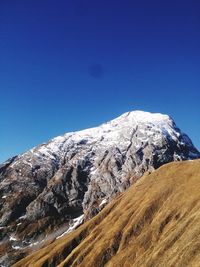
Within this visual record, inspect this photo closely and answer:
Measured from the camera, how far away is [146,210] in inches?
7672

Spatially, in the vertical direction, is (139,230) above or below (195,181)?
below

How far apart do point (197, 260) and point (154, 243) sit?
1947 inches

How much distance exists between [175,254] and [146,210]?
6789cm

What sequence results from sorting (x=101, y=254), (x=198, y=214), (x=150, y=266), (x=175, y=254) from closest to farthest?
1. (x=175, y=254)
2. (x=150, y=266)
3. (x=198, y=214)
4. (x=101, y=254)

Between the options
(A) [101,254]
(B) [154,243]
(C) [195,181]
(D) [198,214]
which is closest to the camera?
(D) [198,214]

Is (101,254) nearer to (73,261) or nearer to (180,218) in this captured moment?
(73,261)

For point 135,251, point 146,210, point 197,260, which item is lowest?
point 197,260

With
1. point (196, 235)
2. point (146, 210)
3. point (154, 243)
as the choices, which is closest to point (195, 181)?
point (146, 210)

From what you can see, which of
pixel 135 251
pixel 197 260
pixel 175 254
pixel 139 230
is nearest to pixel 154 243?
pixel 135 251

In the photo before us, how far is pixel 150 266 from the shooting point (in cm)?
13512

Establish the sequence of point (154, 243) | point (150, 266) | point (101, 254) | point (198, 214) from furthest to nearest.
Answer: point (101, 254) < point (154, 243) < point (198, 214) < point (150, 266)

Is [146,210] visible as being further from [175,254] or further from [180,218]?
[175,254]

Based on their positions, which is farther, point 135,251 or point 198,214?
point 135,251

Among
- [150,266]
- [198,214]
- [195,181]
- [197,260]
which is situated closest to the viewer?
[197,260]
